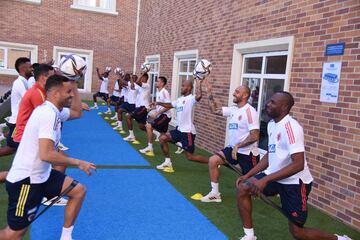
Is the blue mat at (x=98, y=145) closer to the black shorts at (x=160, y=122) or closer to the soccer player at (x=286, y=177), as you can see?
the black shorts at (x=160, y=122)

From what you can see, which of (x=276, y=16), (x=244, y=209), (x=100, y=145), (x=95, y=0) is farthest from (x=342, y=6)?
(x=95, y=0)

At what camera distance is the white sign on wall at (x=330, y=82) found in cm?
498

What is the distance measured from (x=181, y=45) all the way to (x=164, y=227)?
285 inches

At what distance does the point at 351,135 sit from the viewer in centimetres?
475

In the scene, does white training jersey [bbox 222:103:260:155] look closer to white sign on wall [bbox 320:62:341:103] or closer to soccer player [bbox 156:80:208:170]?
white sign on wall [bbox 320:62:341:103]

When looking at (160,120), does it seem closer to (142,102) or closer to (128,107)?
(142,102)

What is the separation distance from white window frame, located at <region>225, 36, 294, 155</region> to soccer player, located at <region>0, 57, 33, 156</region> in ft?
13.1

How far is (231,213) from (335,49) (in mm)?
2648

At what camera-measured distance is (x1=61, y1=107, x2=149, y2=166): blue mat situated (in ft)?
24.8

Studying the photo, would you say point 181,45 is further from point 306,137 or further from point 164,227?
point 164,227

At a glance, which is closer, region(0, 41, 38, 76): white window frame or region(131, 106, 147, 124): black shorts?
region(131, 106, 147, 124): black shorts

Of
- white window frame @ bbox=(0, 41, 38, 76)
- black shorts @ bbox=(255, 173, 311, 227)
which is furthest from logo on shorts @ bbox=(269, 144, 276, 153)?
white window frame @ bbox=(0, 41, 38, 76)

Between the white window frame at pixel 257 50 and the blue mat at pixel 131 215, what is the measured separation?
2.32m

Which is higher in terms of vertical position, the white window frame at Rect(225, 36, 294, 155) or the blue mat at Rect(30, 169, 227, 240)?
the white window frame at Rect(225, 36, 294, 155)
